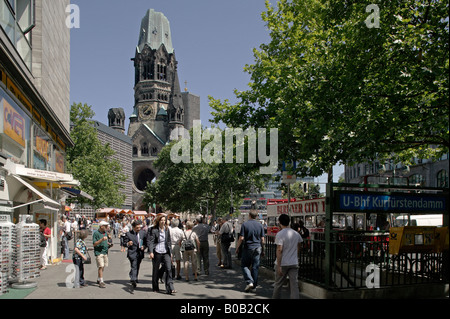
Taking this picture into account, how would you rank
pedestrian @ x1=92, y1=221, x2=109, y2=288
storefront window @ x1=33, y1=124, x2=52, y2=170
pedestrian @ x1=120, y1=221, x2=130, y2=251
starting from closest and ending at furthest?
pedestrian @ x1=92, y1=221, x2=109, y2=288 → pedestrian @ x1=120, y1=221, x2=130, y2=251 → storefront window @ x1=33, y1=124, x2=52, y2=170

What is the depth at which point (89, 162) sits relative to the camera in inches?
1895

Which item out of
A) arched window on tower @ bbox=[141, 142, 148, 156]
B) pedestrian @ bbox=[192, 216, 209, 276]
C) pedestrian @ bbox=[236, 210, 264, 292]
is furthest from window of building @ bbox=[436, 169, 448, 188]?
arched window on tower @ bbox=[141, 142, 148, 156]

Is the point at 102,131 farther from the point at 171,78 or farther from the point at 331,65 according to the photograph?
the point at 331,65

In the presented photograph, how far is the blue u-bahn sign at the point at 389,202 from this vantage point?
925 cm

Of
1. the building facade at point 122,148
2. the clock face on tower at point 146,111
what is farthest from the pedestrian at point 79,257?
the clock face on tower at point 146,111

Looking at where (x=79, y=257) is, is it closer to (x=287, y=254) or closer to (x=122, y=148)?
(x=287, y=254)

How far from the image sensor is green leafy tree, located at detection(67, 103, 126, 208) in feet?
148

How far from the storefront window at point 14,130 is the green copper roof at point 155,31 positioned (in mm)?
111749

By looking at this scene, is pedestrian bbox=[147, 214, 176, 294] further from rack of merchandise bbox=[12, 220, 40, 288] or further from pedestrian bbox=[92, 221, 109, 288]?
rack of merchandise bbox=[12, 220, 40, 288]

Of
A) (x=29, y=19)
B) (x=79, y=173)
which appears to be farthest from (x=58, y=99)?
(x=79, y=173)

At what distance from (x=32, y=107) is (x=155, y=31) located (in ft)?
378

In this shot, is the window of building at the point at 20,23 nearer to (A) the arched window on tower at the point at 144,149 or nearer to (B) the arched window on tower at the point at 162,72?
(A) the arched window on tower at the point at 144,149

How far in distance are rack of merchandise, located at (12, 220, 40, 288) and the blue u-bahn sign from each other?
23.4 ft
